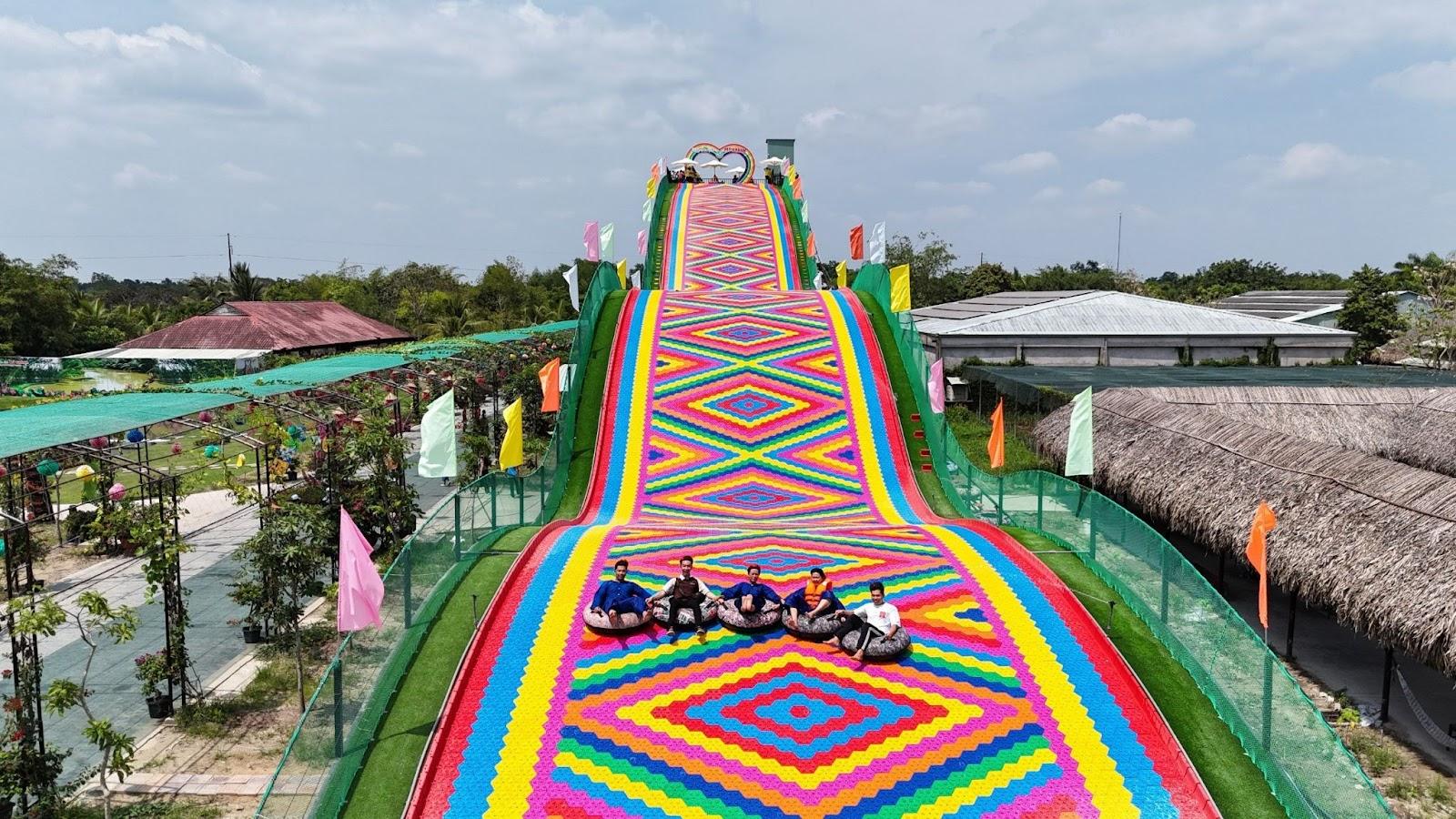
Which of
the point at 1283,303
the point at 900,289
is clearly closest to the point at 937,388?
the point at 900,289

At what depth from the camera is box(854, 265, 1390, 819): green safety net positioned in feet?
24.3

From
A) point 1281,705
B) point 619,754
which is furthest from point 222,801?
point 1281,705

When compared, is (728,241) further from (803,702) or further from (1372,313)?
(1372,313)

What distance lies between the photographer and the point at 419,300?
60969mm

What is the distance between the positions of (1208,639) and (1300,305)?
178 feet

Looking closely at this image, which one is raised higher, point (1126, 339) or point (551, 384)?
point (1126, 339)

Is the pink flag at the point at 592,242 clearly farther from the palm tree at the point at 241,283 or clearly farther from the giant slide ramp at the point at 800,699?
the palm tree at the point at 241,283

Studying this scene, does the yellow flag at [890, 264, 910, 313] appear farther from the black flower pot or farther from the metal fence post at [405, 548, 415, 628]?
the black flower pot

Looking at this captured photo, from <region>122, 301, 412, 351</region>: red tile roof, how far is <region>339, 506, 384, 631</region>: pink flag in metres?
33.1

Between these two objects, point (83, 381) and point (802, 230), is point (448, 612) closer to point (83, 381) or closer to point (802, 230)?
point (802, 230)

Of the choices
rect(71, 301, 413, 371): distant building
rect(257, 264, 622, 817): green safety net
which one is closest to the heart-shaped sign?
rect(71, 301, 413, 371): distant building

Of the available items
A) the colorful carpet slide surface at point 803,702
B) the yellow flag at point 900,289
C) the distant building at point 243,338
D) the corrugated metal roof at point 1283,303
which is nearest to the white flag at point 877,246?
the yellow flag at point 900,289

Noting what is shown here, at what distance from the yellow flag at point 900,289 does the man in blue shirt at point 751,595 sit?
11.7 metres

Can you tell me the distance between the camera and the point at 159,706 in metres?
10.8
